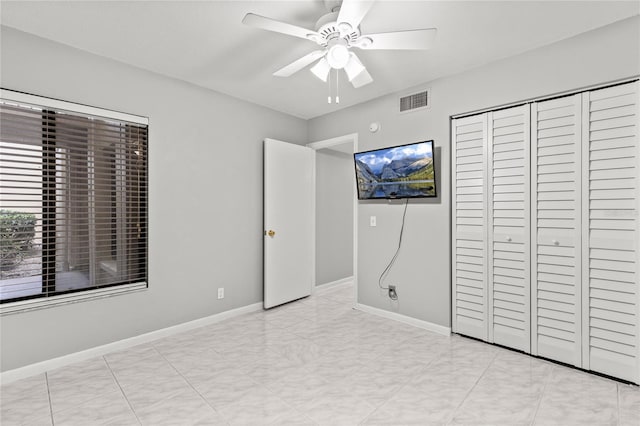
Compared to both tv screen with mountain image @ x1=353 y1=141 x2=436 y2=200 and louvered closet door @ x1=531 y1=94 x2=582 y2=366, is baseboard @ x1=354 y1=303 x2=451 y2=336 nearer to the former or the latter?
louvered closet door @ x1=531 y1=94 x2=582 y2=366

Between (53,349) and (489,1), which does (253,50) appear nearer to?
(489,1)

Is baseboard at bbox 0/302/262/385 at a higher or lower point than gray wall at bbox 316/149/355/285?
lower

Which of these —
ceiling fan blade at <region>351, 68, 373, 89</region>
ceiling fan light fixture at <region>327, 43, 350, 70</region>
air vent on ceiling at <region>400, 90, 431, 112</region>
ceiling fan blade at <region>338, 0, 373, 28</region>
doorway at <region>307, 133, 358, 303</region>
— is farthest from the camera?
doorway at <region>307, 133, 358, 303</region>

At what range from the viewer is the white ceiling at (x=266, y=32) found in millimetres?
1984

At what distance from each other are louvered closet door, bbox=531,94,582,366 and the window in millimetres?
3318

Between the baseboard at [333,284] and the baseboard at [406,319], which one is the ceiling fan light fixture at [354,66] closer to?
the baseboard at [406,319]

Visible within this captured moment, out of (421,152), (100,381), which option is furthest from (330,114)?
(100,381)

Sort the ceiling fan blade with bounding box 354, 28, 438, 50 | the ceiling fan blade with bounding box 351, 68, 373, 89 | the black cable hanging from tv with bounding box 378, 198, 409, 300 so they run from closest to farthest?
1. the ceiling fan blade with bounding box 354, 28, 438, 50
2. the ceiling fan blade with bounding box 351, 68, 373, 89
3. the black cable hanging from tv with bounding box 378, 198, 409, 300

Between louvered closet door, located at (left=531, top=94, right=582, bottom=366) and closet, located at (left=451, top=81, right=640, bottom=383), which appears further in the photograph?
louvered closet door, located at (left=531, top=94, right=582, bottom=366)

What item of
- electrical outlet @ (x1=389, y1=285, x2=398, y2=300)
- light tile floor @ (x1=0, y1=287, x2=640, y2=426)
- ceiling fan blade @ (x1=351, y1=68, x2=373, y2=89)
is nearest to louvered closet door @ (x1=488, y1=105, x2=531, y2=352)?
light tile floor @ (x1=0, y1=287, x2=640, y2=426)

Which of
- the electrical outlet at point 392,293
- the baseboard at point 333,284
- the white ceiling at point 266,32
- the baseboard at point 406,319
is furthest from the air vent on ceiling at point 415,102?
the baseboard at point 333,284

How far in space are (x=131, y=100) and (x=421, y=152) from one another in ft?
8.67

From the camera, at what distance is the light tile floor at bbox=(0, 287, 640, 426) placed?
1.86 meters

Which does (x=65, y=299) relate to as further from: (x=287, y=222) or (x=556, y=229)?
(x=556, y=229)
